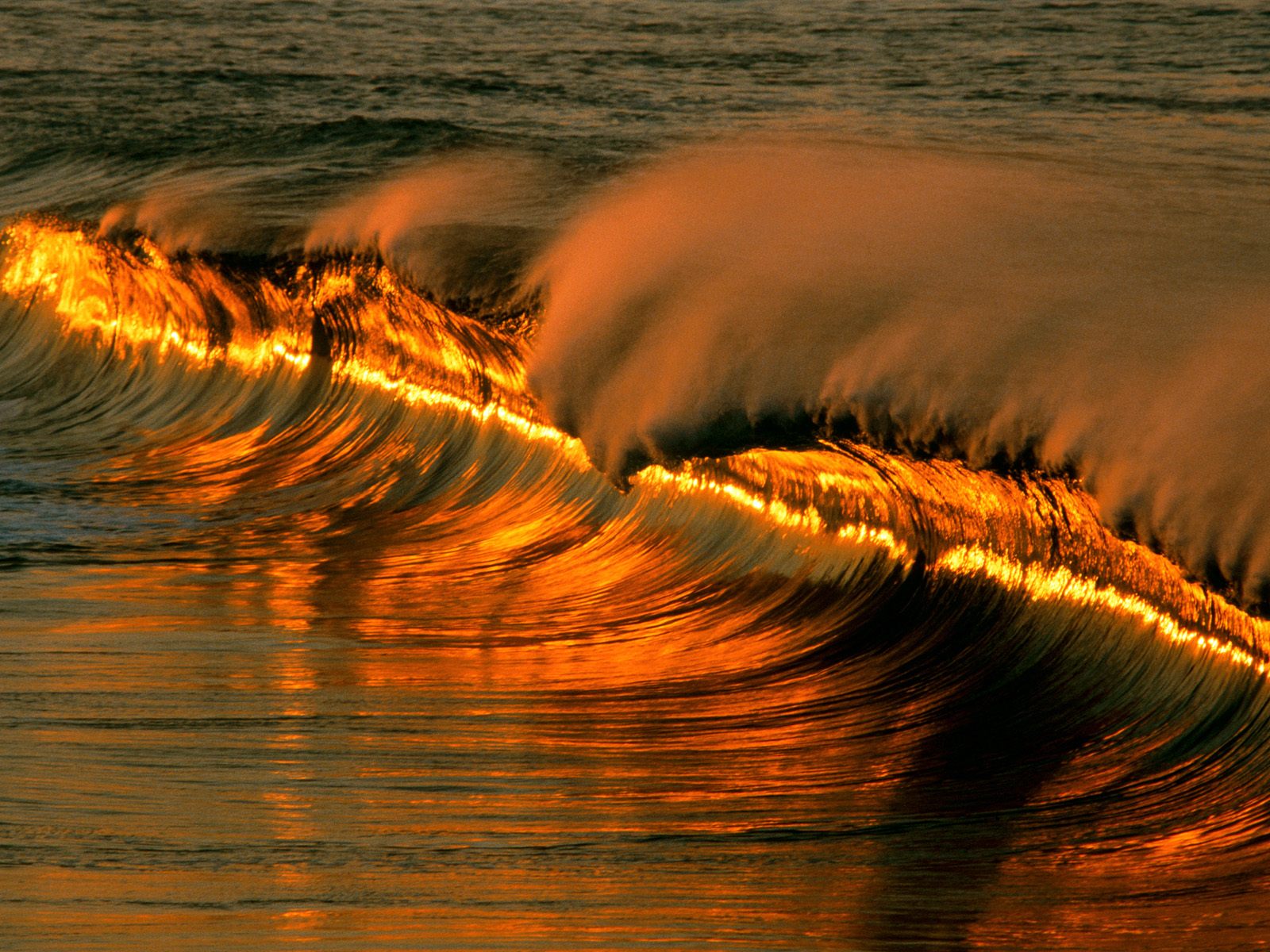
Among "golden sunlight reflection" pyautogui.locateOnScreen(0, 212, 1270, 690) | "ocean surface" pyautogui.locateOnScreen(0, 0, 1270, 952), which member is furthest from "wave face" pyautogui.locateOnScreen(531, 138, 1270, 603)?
"golden sunlight reflection" pyautogui.locateOnScreen(0, 212, 1270, 690)

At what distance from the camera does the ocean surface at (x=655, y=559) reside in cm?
272

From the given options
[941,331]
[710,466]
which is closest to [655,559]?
[710,466]

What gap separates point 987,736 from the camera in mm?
3344

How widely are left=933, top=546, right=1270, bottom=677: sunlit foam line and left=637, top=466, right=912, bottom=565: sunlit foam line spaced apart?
164 millimetres

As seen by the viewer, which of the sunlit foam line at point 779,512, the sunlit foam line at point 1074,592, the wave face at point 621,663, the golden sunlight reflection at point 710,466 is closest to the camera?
the wave face at point 621,663

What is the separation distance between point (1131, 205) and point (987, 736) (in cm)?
281

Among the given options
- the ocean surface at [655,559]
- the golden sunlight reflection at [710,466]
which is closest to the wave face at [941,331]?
the ocean surface at [655,559]

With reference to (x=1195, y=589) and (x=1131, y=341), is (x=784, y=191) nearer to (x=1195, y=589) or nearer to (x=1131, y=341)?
(x=1131, y=341)

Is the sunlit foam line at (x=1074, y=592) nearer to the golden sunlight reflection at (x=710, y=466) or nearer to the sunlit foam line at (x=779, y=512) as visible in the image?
the golden sunlight reflection at (x=710, y=466)

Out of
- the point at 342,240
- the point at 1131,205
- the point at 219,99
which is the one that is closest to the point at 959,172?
the point at 1131,205

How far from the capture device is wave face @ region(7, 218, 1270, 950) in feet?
8.73

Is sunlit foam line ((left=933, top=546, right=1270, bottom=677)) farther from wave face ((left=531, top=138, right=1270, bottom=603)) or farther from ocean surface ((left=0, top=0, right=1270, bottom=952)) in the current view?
wave face ((left=531, top=138, right=1270, bottom=603))

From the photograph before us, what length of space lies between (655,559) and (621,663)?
0.81 metres

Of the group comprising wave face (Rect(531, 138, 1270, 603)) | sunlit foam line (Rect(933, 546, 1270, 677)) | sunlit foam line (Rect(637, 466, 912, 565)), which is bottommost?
sunlit foam line (Rect(637, 466, 912, 565))
